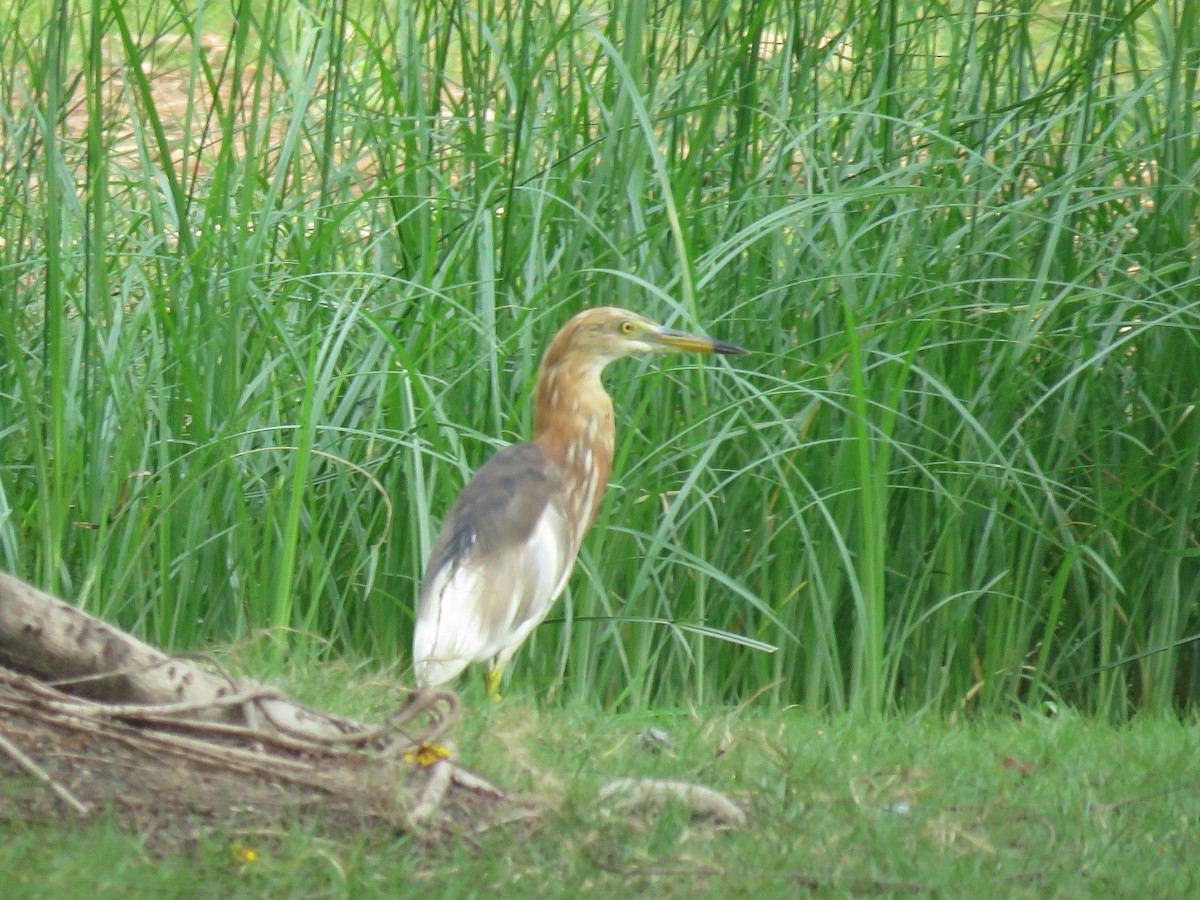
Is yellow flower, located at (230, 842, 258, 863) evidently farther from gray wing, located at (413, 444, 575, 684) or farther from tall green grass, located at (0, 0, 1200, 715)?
tall green grass, located at (0, 0, 1200, 715)

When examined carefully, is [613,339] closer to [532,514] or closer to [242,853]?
[532,514]

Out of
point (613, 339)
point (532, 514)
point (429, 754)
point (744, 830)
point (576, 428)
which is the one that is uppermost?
point (613, 339)

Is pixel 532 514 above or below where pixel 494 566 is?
above

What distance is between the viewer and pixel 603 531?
455 cm

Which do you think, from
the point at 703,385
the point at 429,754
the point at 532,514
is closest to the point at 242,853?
the point at 429,754

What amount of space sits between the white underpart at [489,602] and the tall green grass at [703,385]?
200 millimetres

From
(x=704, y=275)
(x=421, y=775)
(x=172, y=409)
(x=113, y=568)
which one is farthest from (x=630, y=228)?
(x=421, y=775)

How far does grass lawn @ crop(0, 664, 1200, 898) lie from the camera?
2438mm

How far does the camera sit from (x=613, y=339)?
457cm

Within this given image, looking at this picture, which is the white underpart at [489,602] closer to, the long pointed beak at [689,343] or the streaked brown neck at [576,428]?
the streaked brown neck at [576,428]

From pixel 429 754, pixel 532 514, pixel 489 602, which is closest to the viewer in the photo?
pixel 429 754

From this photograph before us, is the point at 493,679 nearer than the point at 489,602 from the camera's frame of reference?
No

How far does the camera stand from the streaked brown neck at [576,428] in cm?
465

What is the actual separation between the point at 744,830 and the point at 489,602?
1391mm
